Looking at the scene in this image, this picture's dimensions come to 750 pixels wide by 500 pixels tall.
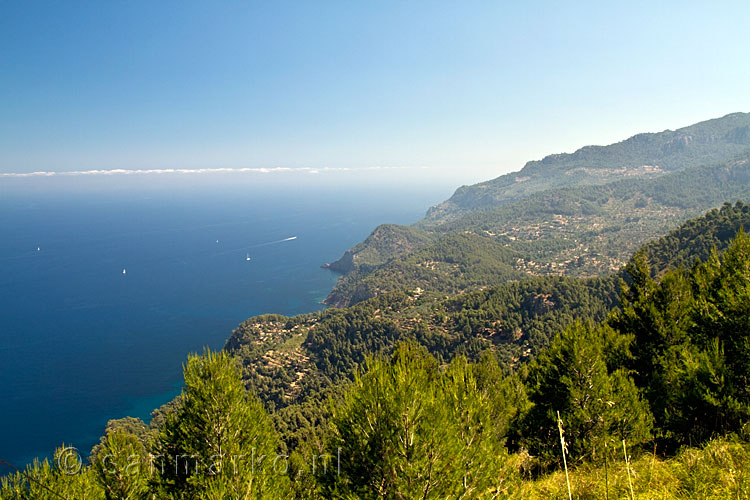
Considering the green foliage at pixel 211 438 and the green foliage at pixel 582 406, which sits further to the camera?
the green foliage at pixel 582 406

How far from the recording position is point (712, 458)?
25.4 feet

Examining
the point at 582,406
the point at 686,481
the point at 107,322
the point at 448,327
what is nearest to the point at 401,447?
the point at 686,481

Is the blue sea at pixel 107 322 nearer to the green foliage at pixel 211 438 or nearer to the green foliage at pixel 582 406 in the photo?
the green foliage at pixel 211 438

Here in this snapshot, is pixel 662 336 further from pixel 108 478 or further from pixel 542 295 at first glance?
pixel 542 295

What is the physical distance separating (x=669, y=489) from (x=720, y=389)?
7.05 meters

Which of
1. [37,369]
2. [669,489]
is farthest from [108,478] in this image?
[37,369]

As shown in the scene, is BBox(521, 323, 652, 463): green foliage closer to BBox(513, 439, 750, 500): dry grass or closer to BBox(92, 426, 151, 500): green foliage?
BBox(513, 439, 750, 500): dry grass

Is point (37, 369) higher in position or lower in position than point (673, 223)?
lower

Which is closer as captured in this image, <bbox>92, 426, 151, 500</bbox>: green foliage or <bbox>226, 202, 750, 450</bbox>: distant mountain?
<bbox>92, 426, 151, 500</bbox>: green foliage

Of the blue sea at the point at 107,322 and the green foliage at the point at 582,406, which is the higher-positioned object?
the green foliage at the point at 582,406

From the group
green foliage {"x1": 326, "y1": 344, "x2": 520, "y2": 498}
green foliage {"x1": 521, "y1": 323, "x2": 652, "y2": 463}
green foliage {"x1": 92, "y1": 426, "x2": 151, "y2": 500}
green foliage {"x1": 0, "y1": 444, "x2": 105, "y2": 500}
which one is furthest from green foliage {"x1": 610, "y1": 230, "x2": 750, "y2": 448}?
green foliage {"x1": 0, "y1": 444, "x2": 105, "y2": 500}

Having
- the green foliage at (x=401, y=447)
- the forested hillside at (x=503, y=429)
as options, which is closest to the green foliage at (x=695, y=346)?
the forested hillside at (x=503, y=429)

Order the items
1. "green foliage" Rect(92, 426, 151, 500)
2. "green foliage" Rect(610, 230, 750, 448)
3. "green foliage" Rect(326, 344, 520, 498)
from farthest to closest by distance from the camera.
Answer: "green foliage" Rect(92, 426, 151, 500) → "green foliage" Rect(610, 230, 750, 448) → "green foliage" Rect(326, 344, 520, 498)

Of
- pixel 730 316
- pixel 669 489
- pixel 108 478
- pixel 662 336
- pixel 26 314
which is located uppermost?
pixel 730 316
